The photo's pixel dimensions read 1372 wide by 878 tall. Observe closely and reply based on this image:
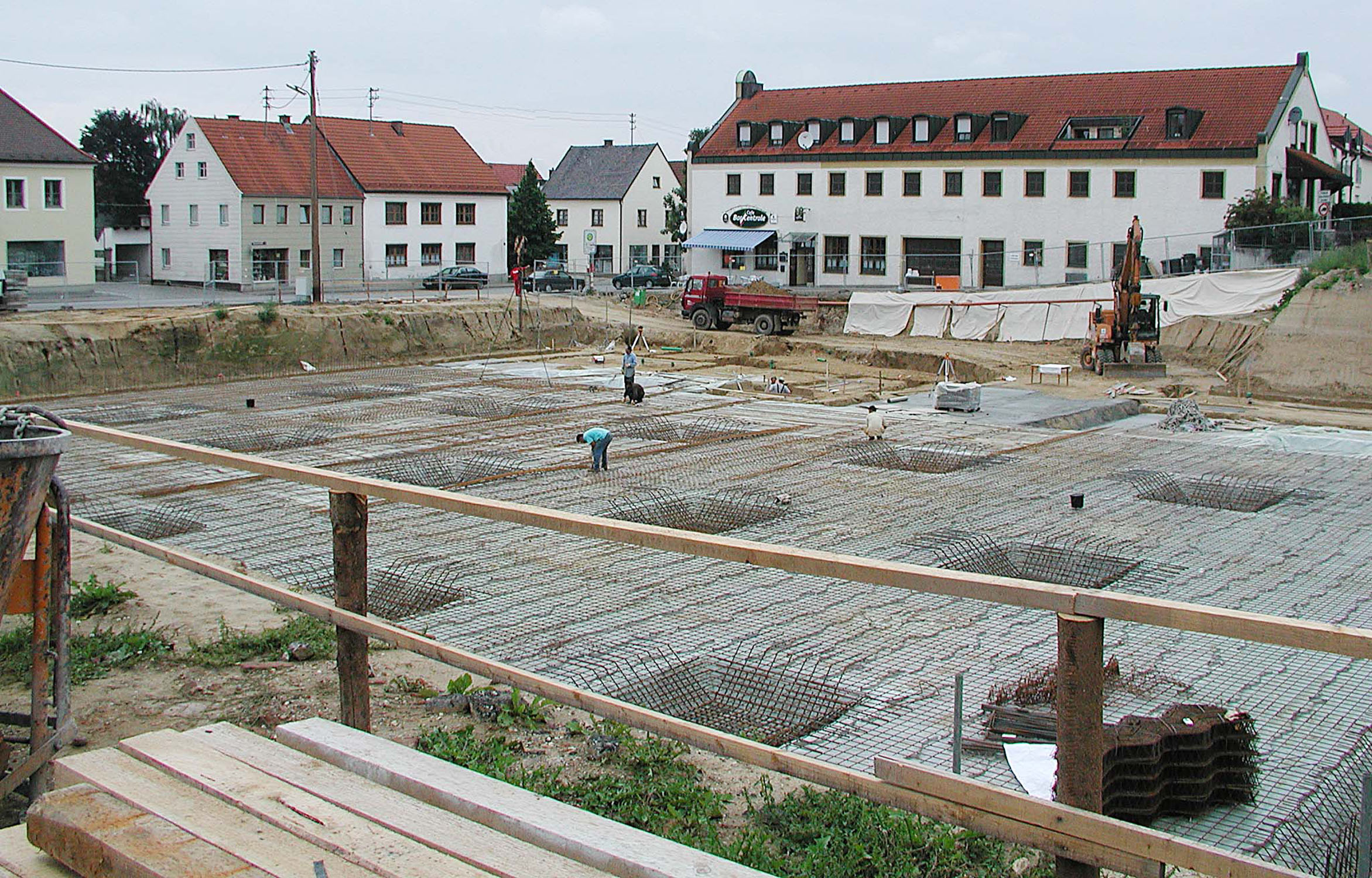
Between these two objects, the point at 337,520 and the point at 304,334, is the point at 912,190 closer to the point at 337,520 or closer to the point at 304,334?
the point at 304,334

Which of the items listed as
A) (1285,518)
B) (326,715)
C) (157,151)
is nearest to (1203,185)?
(1285,518)

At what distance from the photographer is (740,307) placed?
132 feet

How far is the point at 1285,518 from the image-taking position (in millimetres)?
15867

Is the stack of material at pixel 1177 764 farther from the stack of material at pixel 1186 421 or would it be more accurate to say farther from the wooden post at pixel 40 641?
the stack of material at pixel 1186 421

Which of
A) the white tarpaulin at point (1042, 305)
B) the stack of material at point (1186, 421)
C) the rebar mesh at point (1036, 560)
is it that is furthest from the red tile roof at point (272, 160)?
the rebar mesh at point (1036, 560)

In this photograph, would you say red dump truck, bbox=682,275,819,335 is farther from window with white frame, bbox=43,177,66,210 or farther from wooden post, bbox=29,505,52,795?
wooden post, bbox=29,505,52,795

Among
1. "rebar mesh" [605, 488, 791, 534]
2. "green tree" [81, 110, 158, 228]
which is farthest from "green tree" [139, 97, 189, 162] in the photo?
"rebar mesh" [605, 488, 791, 534]

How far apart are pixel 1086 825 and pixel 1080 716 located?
1.13 feet

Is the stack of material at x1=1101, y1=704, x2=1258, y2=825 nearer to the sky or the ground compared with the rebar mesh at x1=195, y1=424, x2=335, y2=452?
nearer to the ground

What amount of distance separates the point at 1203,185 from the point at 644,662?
41878mm

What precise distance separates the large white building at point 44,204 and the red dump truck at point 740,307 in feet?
72.0

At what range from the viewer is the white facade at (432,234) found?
Answer: 2271 inches

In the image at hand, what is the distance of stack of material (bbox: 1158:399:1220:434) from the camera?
2356cm

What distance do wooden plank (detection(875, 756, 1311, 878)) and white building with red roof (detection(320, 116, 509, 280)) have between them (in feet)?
183
